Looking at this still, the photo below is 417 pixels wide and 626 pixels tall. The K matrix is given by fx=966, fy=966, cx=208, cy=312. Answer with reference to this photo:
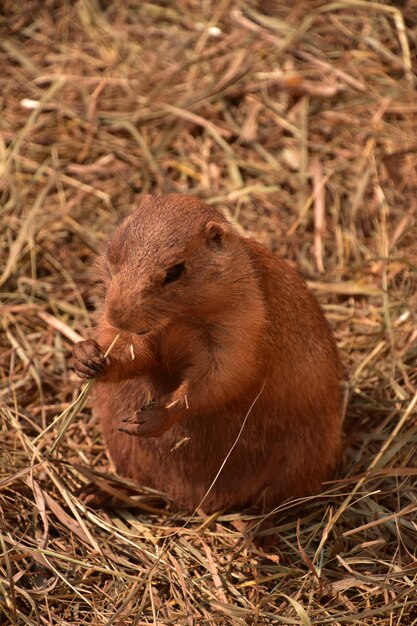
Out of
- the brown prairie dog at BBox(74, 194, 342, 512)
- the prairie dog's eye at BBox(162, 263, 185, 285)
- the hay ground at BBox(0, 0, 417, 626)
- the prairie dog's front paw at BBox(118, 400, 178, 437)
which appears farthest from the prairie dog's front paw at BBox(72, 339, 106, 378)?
the hay ground at BBox(0, 0, 417, 626)

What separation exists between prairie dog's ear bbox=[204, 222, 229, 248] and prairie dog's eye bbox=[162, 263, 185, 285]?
255 mm

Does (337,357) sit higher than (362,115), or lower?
lower

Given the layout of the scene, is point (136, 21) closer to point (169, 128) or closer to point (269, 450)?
point (169, 128)

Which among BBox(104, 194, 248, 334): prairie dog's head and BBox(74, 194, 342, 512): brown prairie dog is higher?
BBox(104, 194, 248, 334): prairie dog's head

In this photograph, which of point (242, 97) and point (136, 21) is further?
point (136, 21)

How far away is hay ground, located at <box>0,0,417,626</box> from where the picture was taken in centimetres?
511

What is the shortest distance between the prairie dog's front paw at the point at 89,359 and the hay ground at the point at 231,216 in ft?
2.66

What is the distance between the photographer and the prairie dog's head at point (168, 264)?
4.29m

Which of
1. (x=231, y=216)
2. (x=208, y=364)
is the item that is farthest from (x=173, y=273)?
(x=231, y=216)

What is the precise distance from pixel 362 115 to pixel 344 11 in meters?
1.11

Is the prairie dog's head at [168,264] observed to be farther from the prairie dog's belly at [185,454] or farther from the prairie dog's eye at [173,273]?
the prairie dog's belly at [185,454]

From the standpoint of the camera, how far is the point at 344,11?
8312 millimetres

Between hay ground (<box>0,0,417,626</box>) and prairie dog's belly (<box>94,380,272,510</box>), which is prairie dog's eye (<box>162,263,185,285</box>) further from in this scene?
hay ground (<box>0,0,417,626</box>)

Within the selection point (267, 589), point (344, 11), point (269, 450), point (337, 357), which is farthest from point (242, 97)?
point (267, 589)
